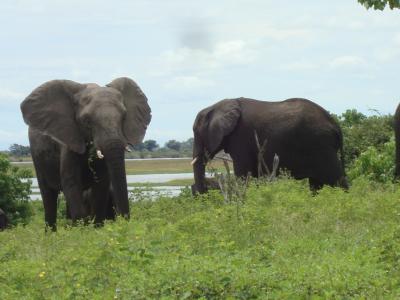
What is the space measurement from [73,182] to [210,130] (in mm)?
5797

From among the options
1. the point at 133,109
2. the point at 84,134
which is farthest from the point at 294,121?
the point at 84,134

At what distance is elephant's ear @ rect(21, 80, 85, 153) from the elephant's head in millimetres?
4894

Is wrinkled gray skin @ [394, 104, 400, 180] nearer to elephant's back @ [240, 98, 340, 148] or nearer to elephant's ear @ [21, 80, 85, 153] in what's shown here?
elephant's back @ [240, 98, 340, 148]

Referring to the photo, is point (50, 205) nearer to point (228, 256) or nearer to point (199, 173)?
point (199, 173)

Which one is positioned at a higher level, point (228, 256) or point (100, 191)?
point (100, 191)

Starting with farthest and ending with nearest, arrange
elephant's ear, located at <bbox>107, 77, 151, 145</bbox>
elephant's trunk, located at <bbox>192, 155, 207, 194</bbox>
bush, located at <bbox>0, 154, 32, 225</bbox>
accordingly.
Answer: bush, located at <bbox>0, 154, 32, 225</bbox> < elephant's trunk, located at <bbox>192, 155, 207, 194</bbox> < elephant's ear, located at <bbox>107, 77, 151, 145</bbox>

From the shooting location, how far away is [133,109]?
14.1 metres

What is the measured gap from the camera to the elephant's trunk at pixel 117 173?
12.7 meters

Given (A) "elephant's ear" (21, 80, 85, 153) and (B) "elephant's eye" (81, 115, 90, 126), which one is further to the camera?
(A) "elephant's ear" (21, 80, 85, 153)

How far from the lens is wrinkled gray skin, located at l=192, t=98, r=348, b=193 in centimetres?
1775

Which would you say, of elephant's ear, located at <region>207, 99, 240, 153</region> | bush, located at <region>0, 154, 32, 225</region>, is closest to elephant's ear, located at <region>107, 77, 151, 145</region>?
elephant's ear, located at <region>207, 99, 240, 153</region>

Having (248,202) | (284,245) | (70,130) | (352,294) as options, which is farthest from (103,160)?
(352,294)

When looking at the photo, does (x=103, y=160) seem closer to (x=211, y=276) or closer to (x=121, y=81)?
(x=121, y=81)

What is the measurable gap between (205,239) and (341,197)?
135 inches
